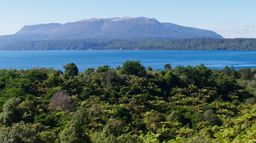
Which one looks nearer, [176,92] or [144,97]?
[144,97]

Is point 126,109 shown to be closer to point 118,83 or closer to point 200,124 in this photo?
point 200,124

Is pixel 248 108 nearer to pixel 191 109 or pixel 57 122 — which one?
pixel 191 109

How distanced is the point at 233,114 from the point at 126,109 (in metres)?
8.99

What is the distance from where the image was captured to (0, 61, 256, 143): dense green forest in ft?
82.6

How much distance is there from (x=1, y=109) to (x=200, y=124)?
42.0 ft

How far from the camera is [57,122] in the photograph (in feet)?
95.7

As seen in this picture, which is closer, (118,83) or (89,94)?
(89,94)

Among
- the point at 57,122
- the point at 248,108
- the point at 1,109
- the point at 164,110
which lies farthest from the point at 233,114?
the point at 1,109

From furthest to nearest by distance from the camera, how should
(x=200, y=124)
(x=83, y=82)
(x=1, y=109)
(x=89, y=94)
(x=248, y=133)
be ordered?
1. (x=83, y=82)
2. (x=89, y=94)
3. (x=200, y=124)
4. (x=1, y=109)
5. (x=248, y=133)

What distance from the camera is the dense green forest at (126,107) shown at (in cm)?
2519

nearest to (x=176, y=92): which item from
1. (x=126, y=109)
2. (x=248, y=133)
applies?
(x=126, y=109)

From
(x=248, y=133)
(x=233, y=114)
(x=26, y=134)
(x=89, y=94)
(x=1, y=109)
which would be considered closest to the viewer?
(x=26, y=134)

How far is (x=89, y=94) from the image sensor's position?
39.5 metres

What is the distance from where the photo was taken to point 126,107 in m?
34.6
